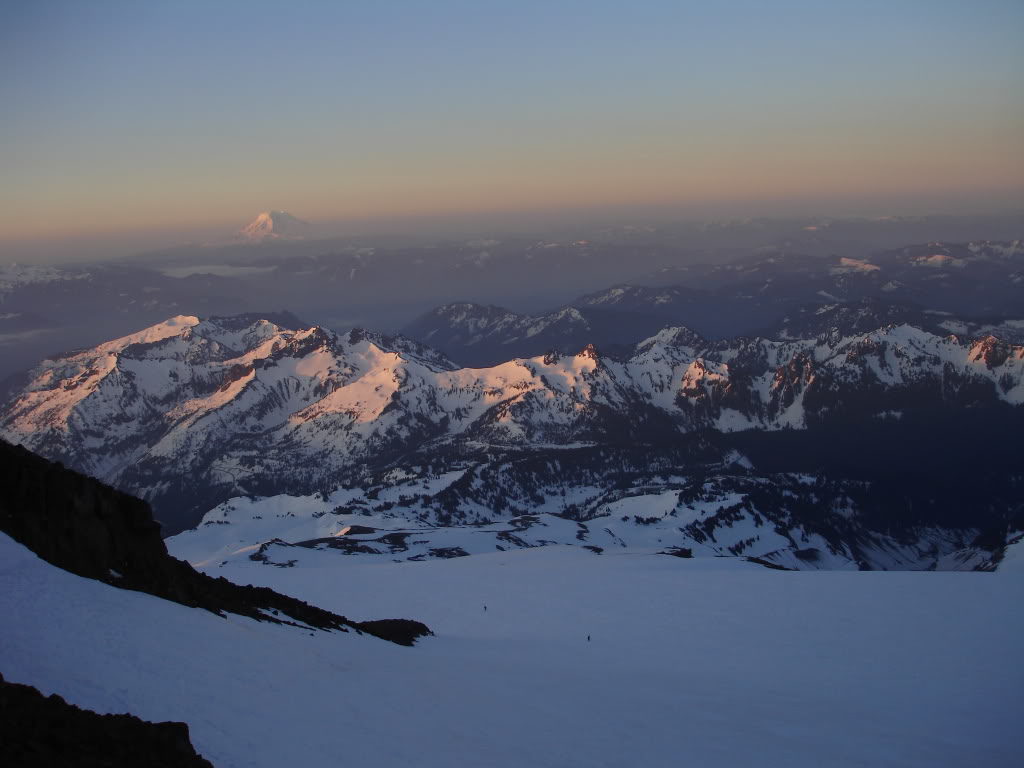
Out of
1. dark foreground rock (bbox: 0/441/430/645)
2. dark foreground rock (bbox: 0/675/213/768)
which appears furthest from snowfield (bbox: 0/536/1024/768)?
dark foreground rock (bbox: 0/441/430/645)

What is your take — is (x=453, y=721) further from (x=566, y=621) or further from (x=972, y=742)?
(x=566, y=621)

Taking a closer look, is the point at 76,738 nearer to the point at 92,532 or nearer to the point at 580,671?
the point at 92,532

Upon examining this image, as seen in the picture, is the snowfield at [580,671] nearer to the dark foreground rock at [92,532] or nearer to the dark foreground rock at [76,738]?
the dark foreground rock at [76,738]

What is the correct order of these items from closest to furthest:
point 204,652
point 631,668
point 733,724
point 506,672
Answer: point 204,652 < point 733,724 < point 506,672 < point 631,668

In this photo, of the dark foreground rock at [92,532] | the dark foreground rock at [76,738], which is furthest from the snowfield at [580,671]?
the dark foreground rock at [92,532]

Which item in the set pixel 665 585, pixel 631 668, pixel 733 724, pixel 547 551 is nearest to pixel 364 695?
pixel 733 724

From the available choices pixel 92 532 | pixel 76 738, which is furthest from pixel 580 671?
pixel 76 738
